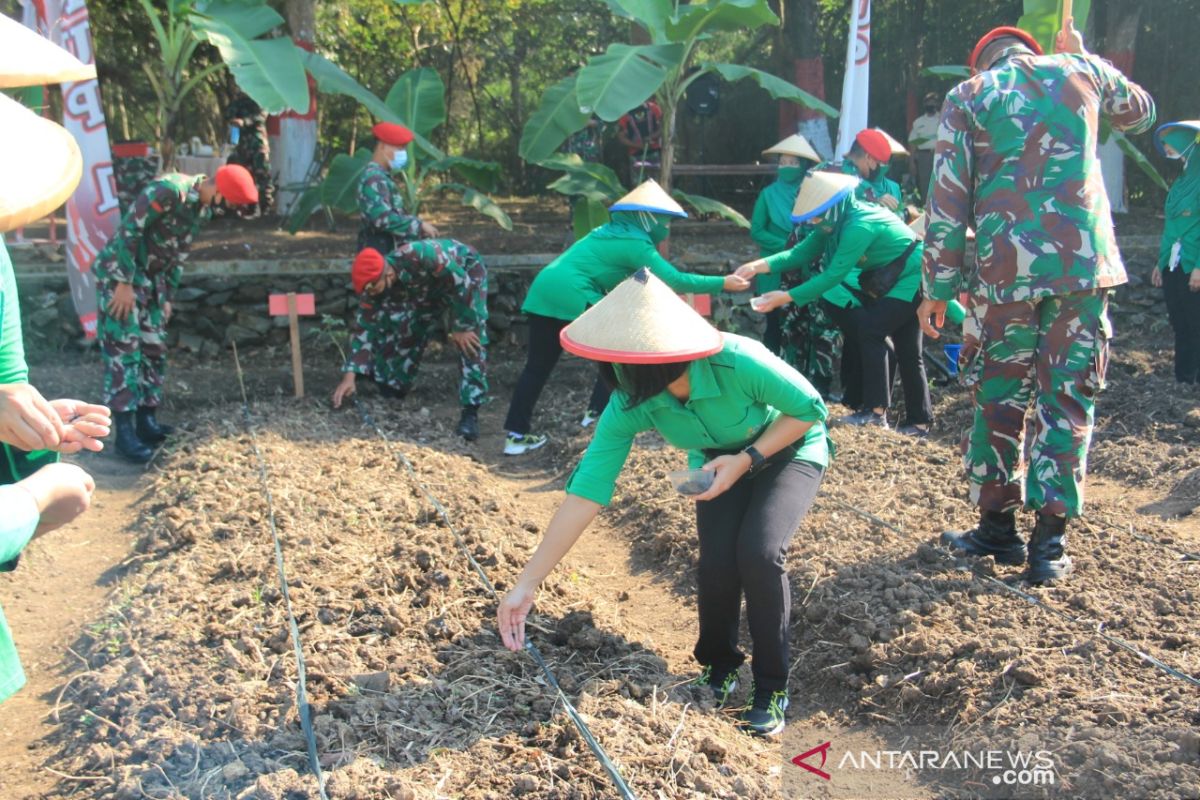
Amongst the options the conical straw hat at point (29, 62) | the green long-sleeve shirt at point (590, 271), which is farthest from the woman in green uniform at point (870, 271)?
the conical straw hat at point (29, 62)

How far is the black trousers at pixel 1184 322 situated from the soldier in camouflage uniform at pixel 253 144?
8.40m

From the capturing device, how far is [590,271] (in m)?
6.53

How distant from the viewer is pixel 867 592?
4242 mm

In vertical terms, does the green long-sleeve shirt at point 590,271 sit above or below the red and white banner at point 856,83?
below

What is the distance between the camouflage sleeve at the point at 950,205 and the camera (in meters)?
4.20

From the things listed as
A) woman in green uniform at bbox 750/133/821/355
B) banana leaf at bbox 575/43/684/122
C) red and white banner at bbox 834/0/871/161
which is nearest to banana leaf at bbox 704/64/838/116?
red and white banner at bbox 834/0/871/161

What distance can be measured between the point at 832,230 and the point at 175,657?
4.25 m

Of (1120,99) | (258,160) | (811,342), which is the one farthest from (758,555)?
(258,160)

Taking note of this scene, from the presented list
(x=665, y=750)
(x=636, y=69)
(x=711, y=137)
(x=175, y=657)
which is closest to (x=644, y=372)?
(x=665, y=750)

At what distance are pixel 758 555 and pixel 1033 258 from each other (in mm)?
1667

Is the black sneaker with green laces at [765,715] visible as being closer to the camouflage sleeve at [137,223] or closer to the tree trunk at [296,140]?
the camouflage sleeve at [137,223]

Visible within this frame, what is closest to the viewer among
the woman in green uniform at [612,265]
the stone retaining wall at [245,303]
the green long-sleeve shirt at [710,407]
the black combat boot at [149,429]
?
the green long-sleeve shirt at [710,407]

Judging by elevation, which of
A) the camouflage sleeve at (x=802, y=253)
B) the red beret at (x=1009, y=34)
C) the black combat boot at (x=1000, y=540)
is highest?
the red beret at (x=1009, y=34)

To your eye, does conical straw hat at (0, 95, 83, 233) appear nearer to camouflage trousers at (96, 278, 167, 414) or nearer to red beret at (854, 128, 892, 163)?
camouflage trousers at (96, 278, 167, 414)
